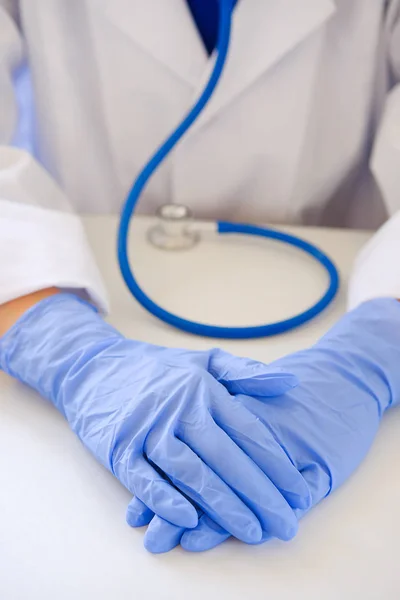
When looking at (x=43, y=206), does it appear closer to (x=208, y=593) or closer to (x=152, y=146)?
(x=152, y=146)

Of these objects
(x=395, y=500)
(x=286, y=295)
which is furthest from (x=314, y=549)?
(x=286, y=295)

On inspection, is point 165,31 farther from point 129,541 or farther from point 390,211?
point 129,541

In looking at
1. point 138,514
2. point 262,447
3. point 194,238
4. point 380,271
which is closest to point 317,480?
point 262,447

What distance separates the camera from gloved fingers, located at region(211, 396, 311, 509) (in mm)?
573

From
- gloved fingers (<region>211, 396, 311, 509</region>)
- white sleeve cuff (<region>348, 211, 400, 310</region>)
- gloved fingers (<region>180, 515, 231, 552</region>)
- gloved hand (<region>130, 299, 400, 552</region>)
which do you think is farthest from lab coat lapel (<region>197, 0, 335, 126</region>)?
gloved fingers (<region>180, 515, 231, 552</region>)

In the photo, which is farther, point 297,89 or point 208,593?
point 297,89

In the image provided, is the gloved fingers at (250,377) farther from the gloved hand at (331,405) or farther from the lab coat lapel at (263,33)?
the lab coat lapel at (263,33)

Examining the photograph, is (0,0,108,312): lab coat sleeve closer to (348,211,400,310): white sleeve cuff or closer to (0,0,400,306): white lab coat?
(0,0,400,306): white lab coat

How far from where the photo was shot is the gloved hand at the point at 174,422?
0.56 meters

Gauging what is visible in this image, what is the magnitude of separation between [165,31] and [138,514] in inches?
28.4

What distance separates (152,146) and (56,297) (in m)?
0.39

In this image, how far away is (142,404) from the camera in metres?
0.62

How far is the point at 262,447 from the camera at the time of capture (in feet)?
1.93

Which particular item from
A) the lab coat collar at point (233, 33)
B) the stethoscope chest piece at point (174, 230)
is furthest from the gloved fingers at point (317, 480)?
the lab coat collar at point (233, 33)
